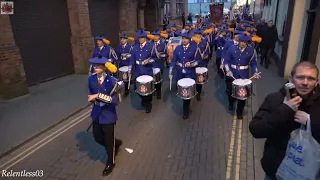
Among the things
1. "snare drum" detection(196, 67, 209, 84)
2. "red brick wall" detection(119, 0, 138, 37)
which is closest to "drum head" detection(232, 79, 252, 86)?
"snare drum" detection(196, 67, 209, 84)

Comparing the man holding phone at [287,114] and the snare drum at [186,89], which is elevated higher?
the man holding phone at [287,114]

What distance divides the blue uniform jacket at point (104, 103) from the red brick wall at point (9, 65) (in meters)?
5.26

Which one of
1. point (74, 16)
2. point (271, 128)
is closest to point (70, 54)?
point (74, 16)

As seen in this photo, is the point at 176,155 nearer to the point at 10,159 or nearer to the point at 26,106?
the point at 10,159

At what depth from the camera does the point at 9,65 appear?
8.14 metres

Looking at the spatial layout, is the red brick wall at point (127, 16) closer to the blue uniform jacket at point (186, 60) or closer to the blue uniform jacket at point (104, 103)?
the blue uniform jacket at point (186, 60)

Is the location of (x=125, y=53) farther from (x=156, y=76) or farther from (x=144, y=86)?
(x=144, y=86)

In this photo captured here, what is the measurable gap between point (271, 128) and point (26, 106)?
7.29 m

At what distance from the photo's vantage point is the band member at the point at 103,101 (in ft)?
13.6

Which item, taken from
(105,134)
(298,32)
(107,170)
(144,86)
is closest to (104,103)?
(105,134)

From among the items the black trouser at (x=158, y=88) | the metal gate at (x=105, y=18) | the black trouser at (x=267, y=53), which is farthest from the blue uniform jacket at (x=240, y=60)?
the metal gate at (x=105, y=18)

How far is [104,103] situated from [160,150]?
174 cm

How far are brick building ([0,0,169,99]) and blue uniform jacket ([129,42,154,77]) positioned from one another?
154 inches

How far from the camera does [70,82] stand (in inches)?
408
